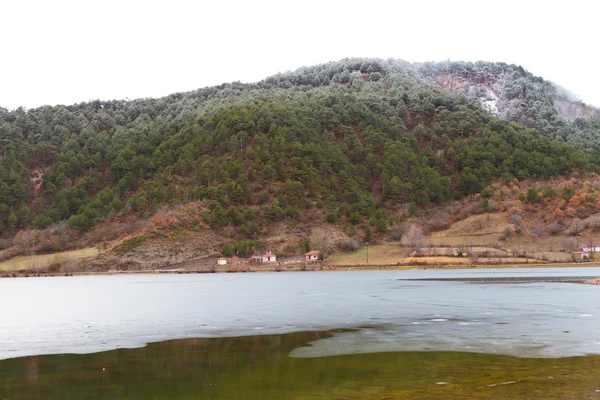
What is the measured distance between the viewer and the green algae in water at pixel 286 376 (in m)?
19.1

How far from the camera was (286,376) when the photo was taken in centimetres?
2200

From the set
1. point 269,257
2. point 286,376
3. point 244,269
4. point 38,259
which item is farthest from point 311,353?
point 38,259

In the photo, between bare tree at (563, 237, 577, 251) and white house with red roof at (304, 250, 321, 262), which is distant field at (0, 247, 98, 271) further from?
bare tree at (563, 237, 577, 251)

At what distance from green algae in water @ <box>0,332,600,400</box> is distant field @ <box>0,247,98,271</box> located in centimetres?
16074

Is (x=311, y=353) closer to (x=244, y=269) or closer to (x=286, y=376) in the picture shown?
(x=286, y=376)

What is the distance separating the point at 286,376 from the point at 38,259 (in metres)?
181

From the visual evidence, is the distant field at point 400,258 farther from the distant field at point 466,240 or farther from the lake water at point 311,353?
the lake water at point 311,353

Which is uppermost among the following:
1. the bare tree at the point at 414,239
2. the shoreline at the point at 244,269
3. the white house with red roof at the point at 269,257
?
the bare tree at the point at 414,239

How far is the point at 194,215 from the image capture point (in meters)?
180

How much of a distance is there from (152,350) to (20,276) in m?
158

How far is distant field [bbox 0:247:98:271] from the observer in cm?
17871

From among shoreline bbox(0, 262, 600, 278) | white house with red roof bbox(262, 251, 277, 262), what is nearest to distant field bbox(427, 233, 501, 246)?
shoreline bbox(0, 262, 600, 278)

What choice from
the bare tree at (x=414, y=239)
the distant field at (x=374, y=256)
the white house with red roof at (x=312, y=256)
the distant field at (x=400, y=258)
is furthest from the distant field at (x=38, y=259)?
the bare tree at (x=414, y=239)

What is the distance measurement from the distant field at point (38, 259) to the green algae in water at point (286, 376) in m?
161
